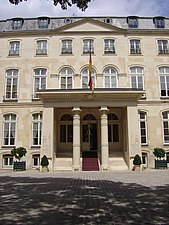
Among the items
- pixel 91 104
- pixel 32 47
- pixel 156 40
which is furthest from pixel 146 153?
pixel 32 47

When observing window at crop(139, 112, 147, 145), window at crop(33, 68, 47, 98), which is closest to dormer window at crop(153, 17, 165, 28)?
window at crop(139, 112, 147, 145)

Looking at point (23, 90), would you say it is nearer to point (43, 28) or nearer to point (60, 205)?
point (43, 28)

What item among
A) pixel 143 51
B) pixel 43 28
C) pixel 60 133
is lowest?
pixel 60 133

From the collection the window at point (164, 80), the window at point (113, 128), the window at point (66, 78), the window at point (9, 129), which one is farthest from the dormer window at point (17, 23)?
the window at point (164, 80)

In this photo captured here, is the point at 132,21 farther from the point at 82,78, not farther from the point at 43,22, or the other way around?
the point at 43,22

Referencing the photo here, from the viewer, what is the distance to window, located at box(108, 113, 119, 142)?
2597 centimetres

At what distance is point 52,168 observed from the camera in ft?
71.3

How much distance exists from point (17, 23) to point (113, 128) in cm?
1673

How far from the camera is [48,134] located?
2183 cm

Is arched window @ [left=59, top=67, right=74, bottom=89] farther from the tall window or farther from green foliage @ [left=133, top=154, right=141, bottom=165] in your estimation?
green foliage @ [left=133, top=154, right=141, bottom=165]

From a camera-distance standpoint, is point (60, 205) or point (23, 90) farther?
point (23, 90)

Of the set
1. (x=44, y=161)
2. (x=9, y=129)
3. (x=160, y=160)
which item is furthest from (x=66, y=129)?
(x=160, y=160)

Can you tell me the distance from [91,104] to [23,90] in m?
8.38

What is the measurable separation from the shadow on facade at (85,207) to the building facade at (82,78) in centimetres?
1355
